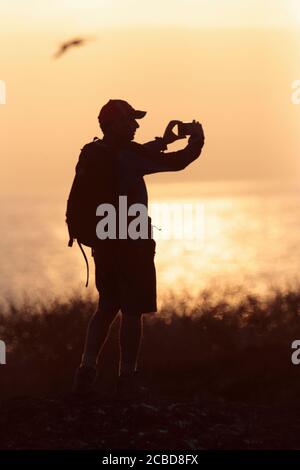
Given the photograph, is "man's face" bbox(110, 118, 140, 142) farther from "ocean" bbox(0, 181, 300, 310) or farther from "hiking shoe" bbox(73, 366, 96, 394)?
"ocean" bbox(0, 181, 300, 310)

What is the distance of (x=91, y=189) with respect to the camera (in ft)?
41.5

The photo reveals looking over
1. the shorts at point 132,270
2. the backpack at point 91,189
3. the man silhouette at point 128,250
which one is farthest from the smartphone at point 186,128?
the shorts at point 132,270

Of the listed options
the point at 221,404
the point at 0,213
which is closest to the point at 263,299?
the point at 221,404

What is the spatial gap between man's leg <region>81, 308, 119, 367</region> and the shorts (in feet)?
0.53

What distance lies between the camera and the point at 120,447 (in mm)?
11656

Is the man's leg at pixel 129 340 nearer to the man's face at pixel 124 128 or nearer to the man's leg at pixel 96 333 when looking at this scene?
the man's leg at pixel 96 333

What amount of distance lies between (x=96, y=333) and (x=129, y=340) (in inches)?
12.4

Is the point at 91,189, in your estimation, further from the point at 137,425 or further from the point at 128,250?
the point at 137,425

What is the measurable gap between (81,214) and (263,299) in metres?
11.0

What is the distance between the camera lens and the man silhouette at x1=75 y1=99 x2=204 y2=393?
41.4ft

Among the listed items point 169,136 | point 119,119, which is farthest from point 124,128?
point 169,136

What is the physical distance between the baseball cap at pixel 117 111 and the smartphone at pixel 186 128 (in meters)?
0.35

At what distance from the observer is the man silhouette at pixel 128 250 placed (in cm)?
1262
